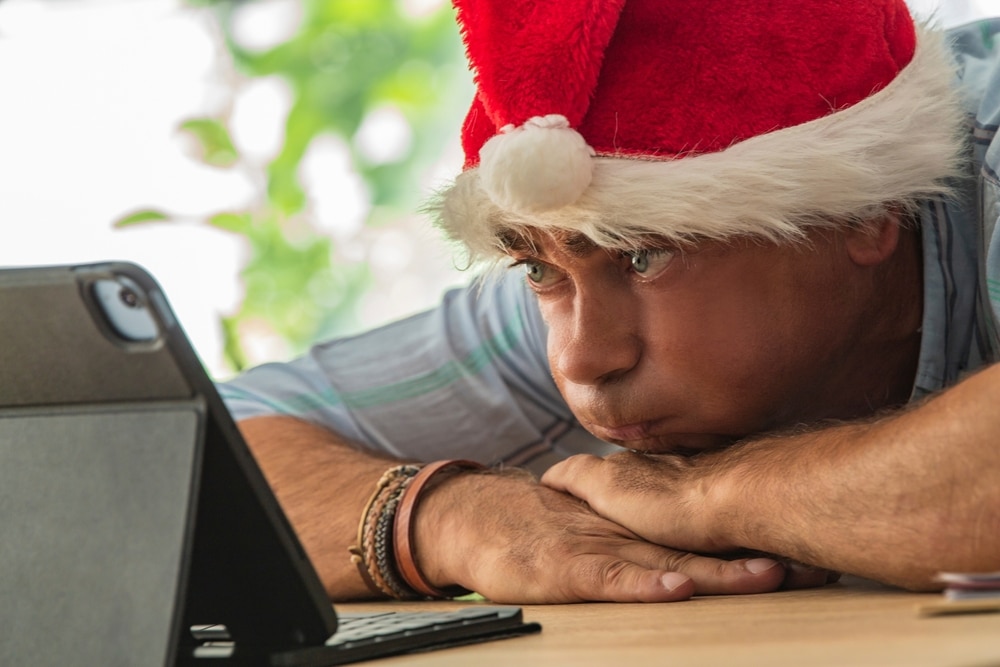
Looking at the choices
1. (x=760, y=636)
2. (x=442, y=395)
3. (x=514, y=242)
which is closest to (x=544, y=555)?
(x=514, y=242)

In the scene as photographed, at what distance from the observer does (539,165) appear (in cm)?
90

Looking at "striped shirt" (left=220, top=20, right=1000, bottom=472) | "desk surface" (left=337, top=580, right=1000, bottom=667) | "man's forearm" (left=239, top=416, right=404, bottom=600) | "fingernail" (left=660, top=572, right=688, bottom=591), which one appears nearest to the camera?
"desk surface" (left=337, top=580, right=1000, bottom=667)

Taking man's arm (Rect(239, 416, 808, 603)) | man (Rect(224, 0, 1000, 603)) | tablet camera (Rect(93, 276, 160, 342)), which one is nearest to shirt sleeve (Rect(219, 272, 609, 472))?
man's arm (Rect(239, 416, 808, 603))

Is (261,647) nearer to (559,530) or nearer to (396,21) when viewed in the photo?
(559,530)

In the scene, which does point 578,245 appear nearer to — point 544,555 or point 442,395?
point 544,555

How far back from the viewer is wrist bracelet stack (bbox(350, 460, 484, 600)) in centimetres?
107

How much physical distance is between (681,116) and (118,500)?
59 centimetres

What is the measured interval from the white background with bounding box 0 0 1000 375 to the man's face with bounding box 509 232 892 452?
130 cm

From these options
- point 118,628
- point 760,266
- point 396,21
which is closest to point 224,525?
A: point 118,628

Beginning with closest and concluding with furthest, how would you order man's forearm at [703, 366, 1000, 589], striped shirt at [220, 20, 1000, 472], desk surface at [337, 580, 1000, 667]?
desk surface at [337, 580, 1000, 667], man's forearm at [703, 366, 1000, 589], striped shirt at [220, 20, 1000, 472]

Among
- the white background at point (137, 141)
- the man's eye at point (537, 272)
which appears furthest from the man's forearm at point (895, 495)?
the white background at point (137, 141)

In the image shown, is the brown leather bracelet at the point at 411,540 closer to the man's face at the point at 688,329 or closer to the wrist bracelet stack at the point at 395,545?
the wrist bracelet stack at the point at 395,545

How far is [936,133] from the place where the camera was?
105 centimetres

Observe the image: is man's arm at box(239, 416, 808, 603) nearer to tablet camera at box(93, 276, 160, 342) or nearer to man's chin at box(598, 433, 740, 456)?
man's chin at box(598, 433, 740, 456)
